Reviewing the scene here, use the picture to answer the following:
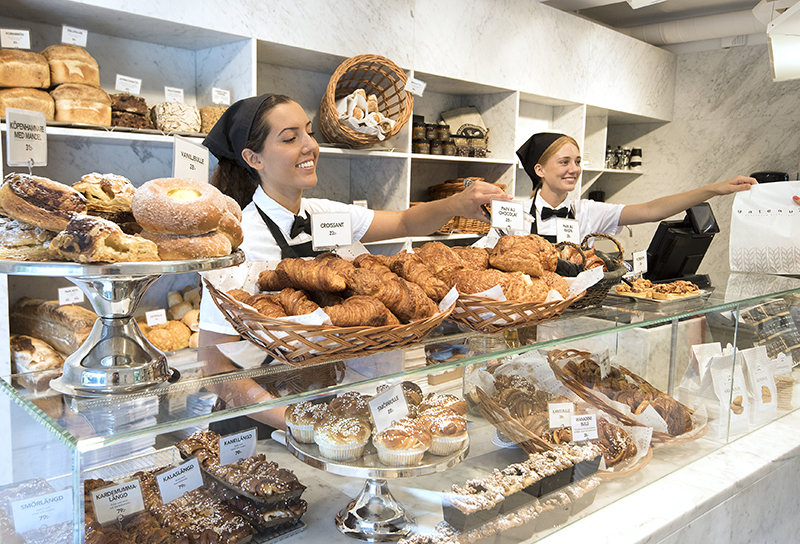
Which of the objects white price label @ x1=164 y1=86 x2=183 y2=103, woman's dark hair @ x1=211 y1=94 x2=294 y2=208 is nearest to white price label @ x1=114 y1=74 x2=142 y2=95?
A: white price label @ x1=164 y1=86 x2=183 y2=103

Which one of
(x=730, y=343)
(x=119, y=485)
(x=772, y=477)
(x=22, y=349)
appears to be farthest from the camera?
(x=22, y=349)

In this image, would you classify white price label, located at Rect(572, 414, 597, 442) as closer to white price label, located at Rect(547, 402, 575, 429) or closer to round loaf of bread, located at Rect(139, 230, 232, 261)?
white price label, located at Rect(547, 402, 575, 429)

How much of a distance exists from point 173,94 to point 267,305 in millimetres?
2177

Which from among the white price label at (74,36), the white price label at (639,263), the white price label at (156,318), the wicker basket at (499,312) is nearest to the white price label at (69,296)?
the white price label at (156,318)

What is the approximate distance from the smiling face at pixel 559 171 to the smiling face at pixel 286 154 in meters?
1.70

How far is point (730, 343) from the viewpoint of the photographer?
1790 millimetres

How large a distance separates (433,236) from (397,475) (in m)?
2.94

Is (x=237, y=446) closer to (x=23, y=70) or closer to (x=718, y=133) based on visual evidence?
(x=23, y=70)

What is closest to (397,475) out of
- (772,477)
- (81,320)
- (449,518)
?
(449,518)

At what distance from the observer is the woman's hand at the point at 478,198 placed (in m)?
1.58

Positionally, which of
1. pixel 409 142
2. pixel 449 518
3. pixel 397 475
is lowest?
pixel 449 518

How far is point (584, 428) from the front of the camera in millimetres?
1441

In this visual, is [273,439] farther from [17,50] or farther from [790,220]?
[790,220]

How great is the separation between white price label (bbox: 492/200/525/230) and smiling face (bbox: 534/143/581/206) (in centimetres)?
201
